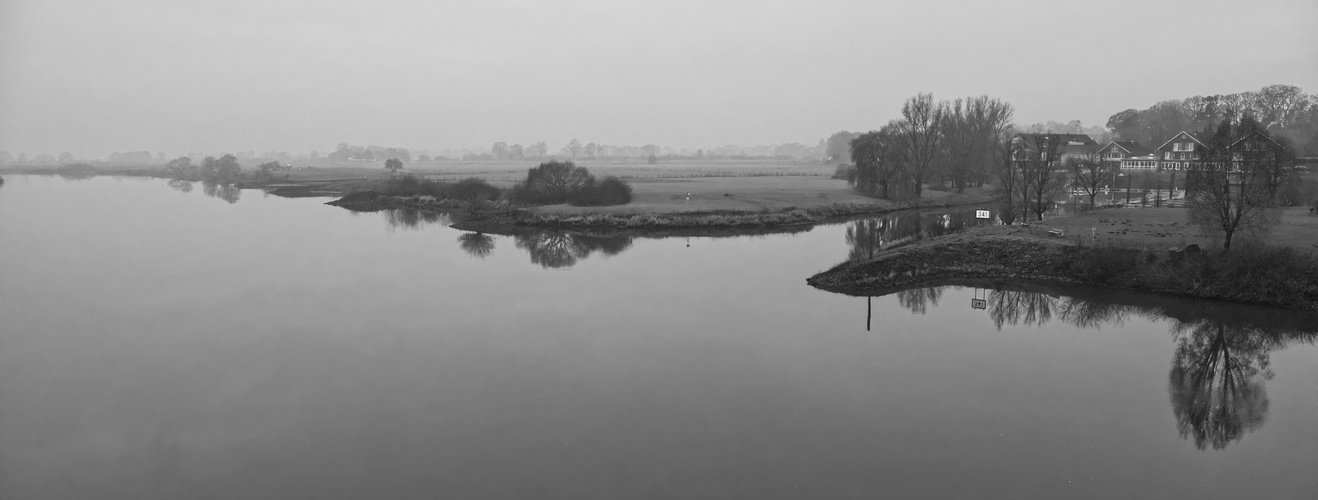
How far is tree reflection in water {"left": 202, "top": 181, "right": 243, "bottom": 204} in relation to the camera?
6894 centimetres

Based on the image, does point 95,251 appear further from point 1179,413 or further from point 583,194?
point 1179,413

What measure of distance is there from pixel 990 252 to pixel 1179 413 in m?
14.5

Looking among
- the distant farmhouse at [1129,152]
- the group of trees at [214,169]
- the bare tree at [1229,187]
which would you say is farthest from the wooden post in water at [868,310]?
the group of trees at [214,169]

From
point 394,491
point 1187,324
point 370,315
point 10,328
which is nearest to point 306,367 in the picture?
point 370,315

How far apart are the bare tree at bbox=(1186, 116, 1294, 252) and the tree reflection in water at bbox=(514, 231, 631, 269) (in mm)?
21750

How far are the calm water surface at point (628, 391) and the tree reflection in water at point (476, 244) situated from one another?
5473 millimetres

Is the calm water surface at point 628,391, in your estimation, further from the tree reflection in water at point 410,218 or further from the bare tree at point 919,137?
the bare tree at point 919,137

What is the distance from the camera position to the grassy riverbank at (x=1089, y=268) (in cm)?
2084

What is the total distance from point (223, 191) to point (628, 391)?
78.1 m

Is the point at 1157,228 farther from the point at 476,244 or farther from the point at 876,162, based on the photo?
the point at 476,244

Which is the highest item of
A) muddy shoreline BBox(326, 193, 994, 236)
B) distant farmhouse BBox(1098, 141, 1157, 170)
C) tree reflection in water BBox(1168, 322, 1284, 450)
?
distant farmhouse BBox(1098, 141, 1157, 170)

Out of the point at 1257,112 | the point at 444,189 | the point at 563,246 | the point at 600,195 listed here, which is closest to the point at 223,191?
the point at 444,189

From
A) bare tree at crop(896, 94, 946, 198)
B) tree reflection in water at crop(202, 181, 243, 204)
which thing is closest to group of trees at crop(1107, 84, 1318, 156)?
bare tree at crop(896, 94, 946, 198)

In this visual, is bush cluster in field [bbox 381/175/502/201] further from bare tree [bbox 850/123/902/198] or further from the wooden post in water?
the wooden post in water
